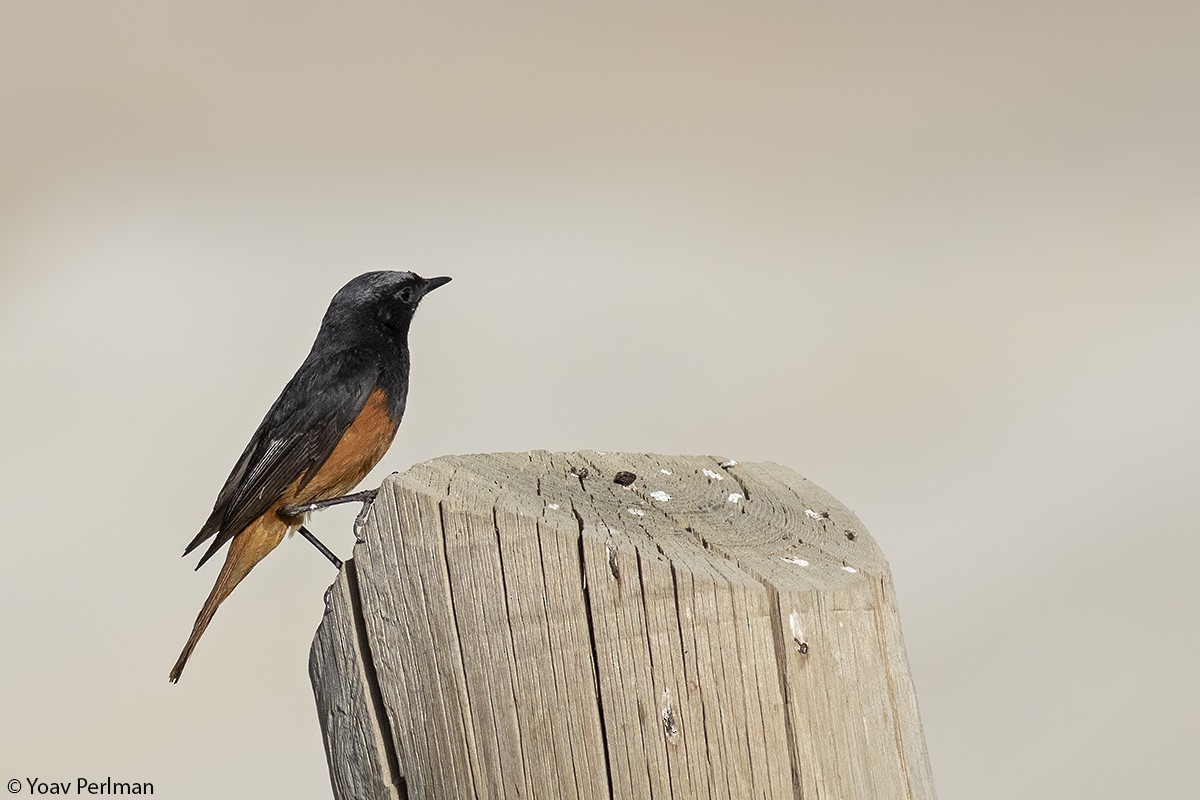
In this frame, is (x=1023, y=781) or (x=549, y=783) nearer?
(x=549, y=783)

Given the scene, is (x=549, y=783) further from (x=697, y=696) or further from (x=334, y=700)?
(x=334, y=700)

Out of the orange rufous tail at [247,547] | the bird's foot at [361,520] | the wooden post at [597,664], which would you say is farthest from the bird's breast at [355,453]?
the wooden post at [597,664]

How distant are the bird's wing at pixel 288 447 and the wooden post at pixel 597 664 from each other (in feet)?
5.69

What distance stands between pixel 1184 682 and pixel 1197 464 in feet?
9.32

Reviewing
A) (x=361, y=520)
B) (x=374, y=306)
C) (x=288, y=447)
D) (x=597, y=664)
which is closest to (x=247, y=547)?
(x=288, y=447)

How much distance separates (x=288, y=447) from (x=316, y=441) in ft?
0.30

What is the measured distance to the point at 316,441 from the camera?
409 cm

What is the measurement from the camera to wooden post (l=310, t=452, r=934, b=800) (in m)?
2.14

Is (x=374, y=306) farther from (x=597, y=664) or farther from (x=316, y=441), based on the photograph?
(x=597, y=664)

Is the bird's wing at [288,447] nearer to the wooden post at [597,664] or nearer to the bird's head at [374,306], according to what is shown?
the bird's head at [374,306]

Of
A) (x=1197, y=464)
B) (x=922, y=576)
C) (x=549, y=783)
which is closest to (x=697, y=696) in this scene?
(x=549, y=783)

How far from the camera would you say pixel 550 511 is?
2375 millimetres

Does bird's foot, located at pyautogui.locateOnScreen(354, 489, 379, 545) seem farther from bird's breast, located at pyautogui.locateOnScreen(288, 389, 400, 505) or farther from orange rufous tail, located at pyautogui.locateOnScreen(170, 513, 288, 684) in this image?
orange rufous tail, located at pyautogui.locateOnScreen(170, 513, 288, 684)

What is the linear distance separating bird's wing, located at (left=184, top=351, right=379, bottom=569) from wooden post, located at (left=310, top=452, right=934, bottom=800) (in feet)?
5.69
